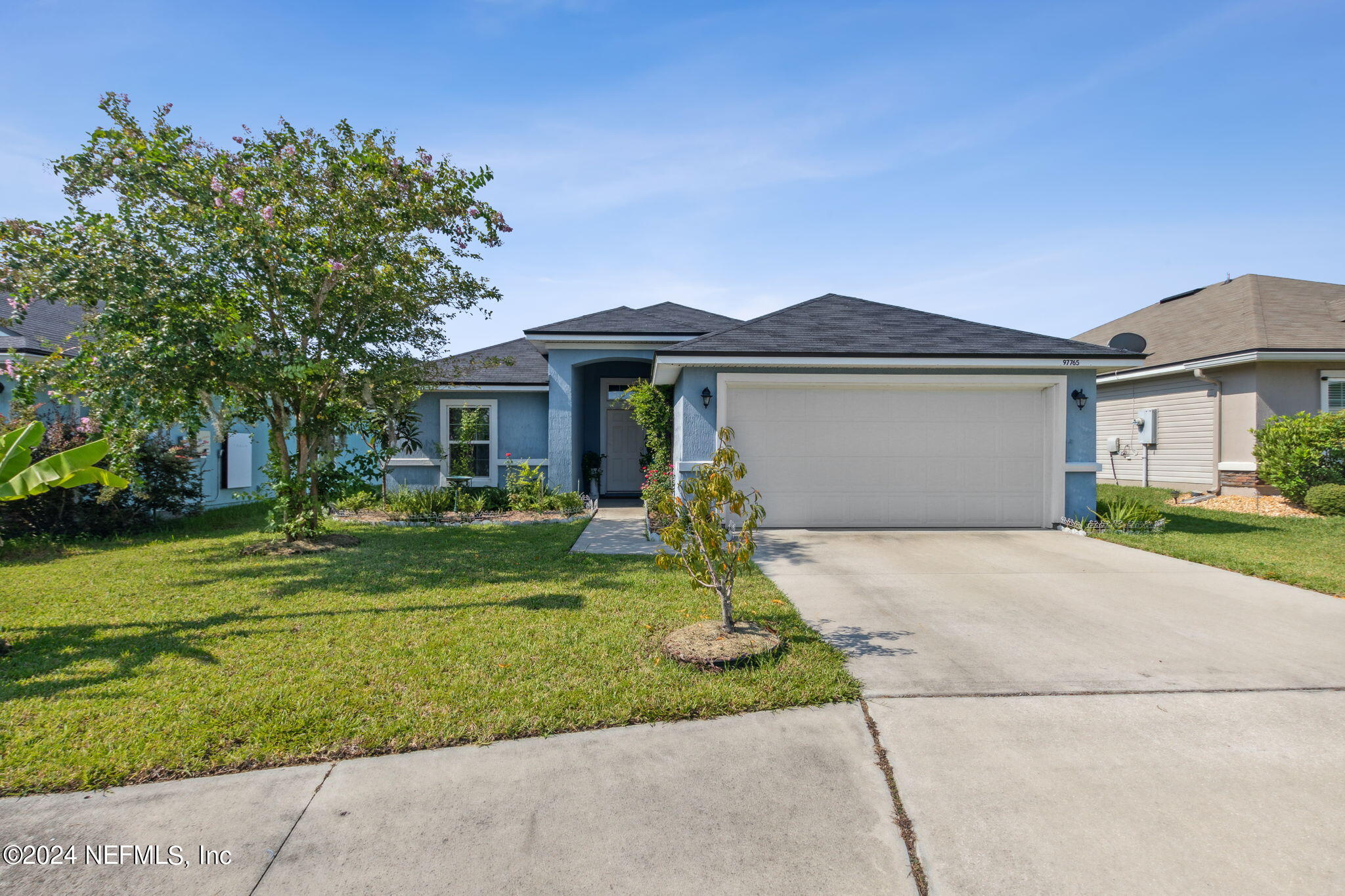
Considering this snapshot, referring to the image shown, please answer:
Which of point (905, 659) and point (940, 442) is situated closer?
point (905, 659)

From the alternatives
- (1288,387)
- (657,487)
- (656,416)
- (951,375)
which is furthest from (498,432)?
(1288,387)

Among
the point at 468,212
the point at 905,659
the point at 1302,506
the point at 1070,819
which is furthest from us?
the point at 1302,506

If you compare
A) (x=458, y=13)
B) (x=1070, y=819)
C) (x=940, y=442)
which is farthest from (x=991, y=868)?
(x=458, y=13)

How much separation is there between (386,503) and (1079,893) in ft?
40.0

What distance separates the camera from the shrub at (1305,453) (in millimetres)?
11188

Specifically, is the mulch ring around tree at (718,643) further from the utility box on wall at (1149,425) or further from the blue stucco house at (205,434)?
the utility box on wall at (1149,425)

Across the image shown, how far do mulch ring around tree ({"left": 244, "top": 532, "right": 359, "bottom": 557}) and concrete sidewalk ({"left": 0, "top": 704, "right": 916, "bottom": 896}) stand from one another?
5.86 metres

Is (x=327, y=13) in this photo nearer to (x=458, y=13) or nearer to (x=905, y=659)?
(x=458, y=13)

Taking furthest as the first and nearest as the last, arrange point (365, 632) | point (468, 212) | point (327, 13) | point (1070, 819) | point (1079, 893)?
point (468, 212), point (327, 13), point (365, 632), point (1070, 819), point (1079, 893)

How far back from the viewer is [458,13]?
7551mm

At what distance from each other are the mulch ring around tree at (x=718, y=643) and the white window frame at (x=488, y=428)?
9.48 m

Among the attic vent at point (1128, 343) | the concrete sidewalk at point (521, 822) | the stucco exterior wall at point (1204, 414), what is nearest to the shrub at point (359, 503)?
the concrete sidewalk at point (521, 822)

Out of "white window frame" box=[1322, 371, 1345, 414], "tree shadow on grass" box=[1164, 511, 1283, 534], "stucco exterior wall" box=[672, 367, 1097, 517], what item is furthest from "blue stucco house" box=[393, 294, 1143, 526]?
"white window frame" box=[1322, 371, 1345, 414]

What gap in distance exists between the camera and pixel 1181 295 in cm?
1819
